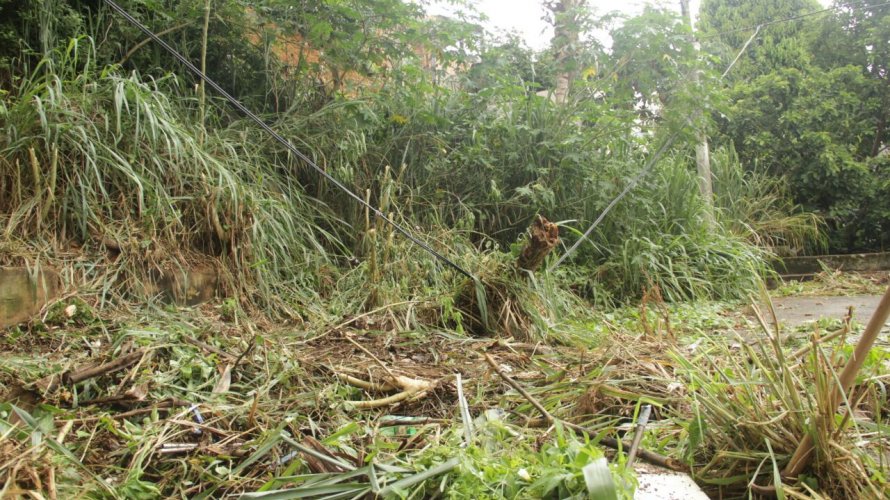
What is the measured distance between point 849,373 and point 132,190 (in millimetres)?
3129

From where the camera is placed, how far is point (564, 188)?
4.86 m

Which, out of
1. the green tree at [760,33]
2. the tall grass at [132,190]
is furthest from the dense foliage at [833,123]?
the tall grass at [132,190]

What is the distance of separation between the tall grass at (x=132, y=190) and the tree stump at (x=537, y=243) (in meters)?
1.29

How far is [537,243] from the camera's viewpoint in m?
2.90

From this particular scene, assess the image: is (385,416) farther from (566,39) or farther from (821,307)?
(566,39)

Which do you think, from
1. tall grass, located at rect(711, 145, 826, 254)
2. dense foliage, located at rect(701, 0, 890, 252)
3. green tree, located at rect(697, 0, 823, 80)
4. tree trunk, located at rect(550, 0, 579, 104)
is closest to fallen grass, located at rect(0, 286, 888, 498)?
tree trunk, located at rect(550, 0, 579, 104)

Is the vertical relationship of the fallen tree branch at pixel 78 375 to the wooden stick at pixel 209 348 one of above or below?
above

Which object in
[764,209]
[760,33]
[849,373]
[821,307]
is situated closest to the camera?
[849,373]

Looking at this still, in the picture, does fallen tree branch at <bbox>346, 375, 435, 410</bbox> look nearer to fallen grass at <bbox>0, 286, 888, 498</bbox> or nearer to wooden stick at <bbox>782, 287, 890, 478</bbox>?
fallen grass at <bbox>0, 286, 888, 498</bbox>

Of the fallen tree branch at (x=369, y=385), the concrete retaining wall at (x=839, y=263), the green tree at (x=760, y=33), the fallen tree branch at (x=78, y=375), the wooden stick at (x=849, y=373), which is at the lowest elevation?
the concrete retaining wall at (x=839, y=263)

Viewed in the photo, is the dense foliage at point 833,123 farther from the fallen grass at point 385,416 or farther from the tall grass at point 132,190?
the fallen grass at point 385,416

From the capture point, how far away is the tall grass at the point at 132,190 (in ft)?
9.38

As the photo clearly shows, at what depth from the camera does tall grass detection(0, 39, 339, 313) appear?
2859 mm

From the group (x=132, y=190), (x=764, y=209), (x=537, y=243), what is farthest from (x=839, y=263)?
(x=132, y=190)
